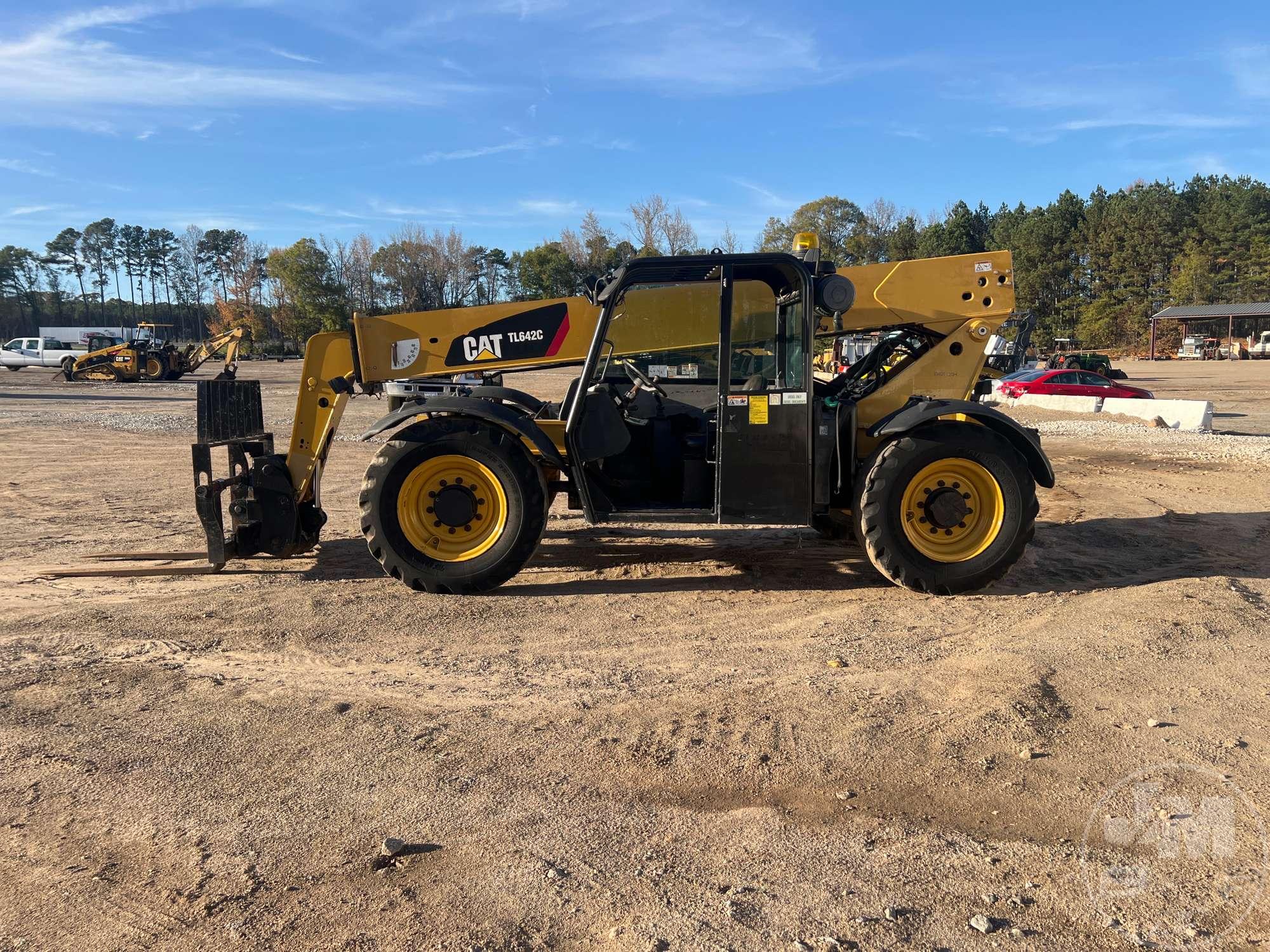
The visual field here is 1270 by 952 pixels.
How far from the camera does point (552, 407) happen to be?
21.7 ft

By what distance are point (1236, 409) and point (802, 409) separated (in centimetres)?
2598

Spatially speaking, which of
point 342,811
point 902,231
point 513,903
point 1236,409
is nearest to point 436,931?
point 513,903

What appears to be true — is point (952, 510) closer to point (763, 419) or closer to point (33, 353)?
point (763, 419)

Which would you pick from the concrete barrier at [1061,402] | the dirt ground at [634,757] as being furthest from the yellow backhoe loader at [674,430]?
the concrete barrier at [1061,402]

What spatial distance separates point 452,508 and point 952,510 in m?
3.64

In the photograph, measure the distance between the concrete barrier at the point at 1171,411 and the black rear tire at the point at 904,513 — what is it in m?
15.2

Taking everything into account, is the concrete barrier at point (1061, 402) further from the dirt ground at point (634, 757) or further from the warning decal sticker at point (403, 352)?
the warning decal sticker at point (403, 352)

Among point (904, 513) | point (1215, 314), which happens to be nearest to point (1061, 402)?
point (904, 513)

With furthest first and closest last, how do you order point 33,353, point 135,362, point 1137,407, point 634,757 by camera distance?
point 33,353, point 135,362, point 1137,407, point 634,757

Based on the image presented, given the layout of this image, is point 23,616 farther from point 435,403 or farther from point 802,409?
point 802,409

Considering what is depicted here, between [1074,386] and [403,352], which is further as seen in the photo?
[1074,386]

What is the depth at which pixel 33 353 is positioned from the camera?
47.9 m

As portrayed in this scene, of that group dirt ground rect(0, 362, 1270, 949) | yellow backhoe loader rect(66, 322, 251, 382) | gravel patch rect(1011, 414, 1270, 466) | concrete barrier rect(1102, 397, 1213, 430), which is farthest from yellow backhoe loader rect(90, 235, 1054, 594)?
yellow backhoe loader rect(66, 322, 251, 382)

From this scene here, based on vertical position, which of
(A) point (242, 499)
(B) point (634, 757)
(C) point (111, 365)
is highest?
(C) point (111, 365)
